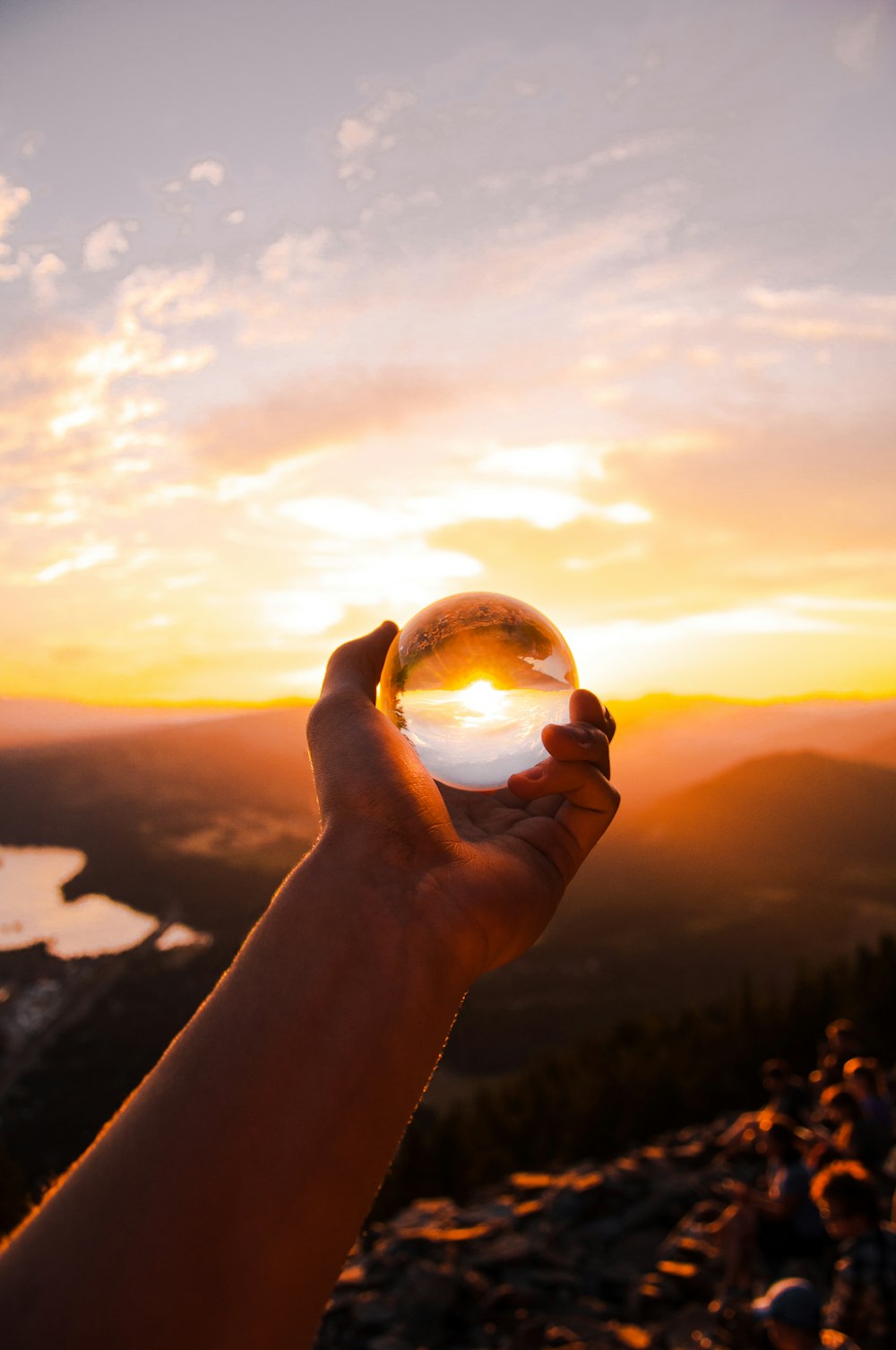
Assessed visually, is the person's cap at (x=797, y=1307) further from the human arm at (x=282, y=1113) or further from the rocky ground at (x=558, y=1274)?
the human arm at (x=282, y=1113)

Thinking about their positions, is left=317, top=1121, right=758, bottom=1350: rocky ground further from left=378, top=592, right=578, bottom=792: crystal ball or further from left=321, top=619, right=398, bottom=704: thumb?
left=321, top=619, right=398, bottom=704: thumb

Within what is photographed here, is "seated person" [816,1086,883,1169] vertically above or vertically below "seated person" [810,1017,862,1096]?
above

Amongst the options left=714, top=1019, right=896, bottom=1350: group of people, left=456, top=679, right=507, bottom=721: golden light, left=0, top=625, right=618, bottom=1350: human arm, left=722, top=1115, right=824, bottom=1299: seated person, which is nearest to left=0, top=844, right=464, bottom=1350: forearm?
left=0, top=625, right=618, bottom=1350: human arm

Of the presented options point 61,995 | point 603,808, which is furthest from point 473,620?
point 61,995

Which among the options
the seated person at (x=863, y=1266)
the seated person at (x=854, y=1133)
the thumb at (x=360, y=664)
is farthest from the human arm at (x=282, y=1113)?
the seated person at (x=854, y=1133)

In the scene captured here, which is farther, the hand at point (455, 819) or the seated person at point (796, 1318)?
the seated person at point (796, 1318)
